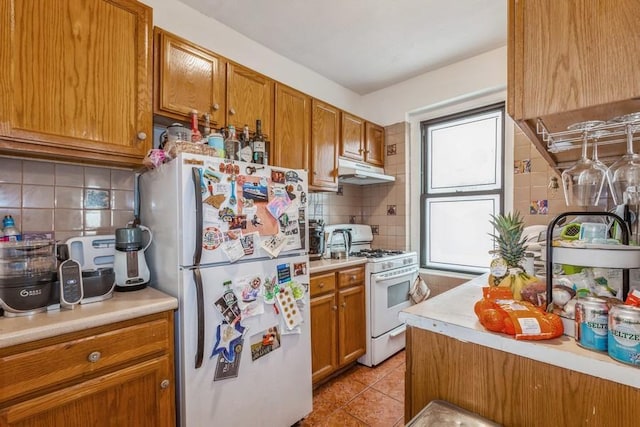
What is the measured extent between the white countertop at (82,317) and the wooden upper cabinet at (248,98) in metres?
1.11

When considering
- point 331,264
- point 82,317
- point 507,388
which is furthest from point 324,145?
point 507,388

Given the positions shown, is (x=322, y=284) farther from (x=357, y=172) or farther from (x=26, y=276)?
(x=26, y=276)

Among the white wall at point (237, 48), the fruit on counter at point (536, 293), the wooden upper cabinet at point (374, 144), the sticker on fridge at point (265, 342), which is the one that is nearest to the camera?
the fruit on counter at point (536, 293)

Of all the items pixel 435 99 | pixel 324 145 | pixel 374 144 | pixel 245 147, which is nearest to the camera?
pixel 245 147

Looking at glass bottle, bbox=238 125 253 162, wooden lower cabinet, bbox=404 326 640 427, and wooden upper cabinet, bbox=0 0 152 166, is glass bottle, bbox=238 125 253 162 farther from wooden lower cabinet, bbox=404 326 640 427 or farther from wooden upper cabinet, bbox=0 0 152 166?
wooden lower cabinet, bbox=404 326 640 427

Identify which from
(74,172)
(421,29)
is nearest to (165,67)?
(74,172)

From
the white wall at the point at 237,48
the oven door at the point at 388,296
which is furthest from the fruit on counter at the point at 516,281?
the white wall at the point at 237,48

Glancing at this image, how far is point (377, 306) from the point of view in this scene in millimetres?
2398

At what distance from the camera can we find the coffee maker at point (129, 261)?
1.41 meters

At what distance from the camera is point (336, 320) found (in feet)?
7.15

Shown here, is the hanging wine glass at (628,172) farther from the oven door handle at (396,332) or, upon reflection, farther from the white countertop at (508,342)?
the oven door handle at (396,332)

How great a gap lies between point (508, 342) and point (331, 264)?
1420mm

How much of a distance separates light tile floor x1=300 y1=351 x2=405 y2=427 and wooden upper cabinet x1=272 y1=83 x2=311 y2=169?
64.0 inches

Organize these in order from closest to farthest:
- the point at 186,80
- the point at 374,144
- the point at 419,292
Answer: the point at 186,80
the point at 419,292
the point at 374,144
